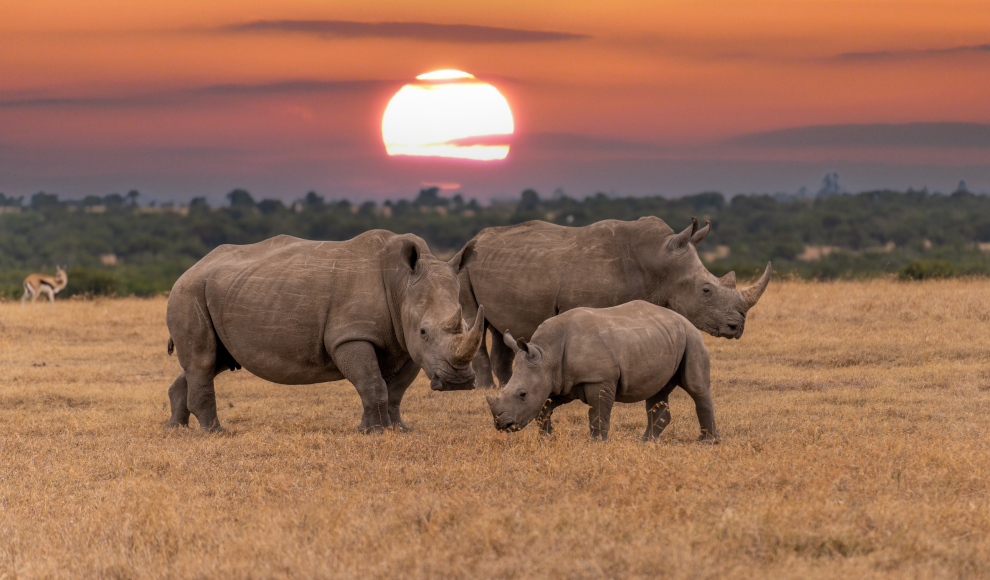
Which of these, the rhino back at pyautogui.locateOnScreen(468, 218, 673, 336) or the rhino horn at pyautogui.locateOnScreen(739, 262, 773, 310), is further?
the rhino back at pyautogui.locateOnScreen(468, 218, 673, 336)

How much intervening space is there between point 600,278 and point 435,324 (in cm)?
315

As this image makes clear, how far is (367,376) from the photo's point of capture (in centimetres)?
823

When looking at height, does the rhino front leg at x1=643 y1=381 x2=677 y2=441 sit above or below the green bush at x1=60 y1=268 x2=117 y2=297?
above

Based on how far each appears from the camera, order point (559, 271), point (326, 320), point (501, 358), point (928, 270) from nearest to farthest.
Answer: point (326, 320), point (559, 271), point (501, 358), point (928, 270)

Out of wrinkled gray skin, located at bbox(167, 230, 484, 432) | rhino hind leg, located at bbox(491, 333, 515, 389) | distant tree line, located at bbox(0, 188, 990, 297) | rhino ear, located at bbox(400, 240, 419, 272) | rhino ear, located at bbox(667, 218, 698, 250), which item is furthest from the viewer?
distant tree line, located at bbox(0, 188, 990, 297)

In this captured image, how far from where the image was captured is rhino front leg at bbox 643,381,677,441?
8109 millimetres

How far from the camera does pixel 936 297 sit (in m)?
16.2

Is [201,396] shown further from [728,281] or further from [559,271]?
[728,281]

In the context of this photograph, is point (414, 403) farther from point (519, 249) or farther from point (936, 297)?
point (936, 297)

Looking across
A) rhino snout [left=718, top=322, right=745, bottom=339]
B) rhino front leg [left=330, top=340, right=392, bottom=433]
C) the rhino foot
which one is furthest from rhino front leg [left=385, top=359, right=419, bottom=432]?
rhino snout [left=718, top=322, right=745, bottom=339]

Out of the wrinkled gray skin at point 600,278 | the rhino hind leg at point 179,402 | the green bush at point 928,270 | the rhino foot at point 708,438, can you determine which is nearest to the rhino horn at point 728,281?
the wrinkled gray skin at point 600,278

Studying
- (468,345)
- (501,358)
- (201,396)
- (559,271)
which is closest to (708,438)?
(468,345)

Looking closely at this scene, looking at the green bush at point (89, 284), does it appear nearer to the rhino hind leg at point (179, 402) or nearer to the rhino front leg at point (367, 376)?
the rhino hind leg at point (179, 402)

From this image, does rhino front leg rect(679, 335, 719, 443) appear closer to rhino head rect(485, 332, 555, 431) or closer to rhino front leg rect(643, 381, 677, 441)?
rhino front leg rect(643, 381, 677, 441)
